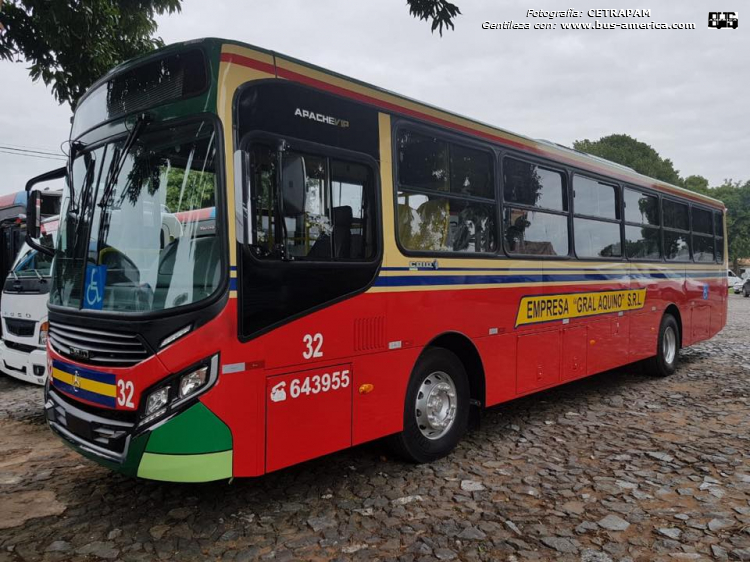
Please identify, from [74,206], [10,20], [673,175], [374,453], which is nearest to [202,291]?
[74,206]

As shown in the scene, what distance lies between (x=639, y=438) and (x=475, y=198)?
2.87 metres

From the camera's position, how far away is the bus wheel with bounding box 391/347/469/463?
4.78m

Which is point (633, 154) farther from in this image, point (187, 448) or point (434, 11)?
point (187, 448)

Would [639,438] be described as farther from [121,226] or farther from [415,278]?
[121,226]

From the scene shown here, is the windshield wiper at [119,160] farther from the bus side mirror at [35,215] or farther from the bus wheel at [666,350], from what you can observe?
the bus wheel at [666,350]

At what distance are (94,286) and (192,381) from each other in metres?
1.06

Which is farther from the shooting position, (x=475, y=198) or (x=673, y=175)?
(x=673, y=175)

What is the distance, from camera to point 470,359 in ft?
17.7

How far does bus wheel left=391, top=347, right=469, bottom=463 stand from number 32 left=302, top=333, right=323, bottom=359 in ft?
3.46

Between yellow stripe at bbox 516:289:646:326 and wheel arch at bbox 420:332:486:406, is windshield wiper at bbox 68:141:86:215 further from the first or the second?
yellow stripe at bbox 516:289:646:326

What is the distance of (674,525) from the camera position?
149 inches

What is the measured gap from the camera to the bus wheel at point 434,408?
15.7 ft

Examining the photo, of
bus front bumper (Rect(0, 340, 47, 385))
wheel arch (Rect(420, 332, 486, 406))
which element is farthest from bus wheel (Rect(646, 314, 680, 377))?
bus front bumper (Rect(0, 340, 47, 385))

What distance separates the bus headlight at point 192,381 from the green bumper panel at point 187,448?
11 centimetres
